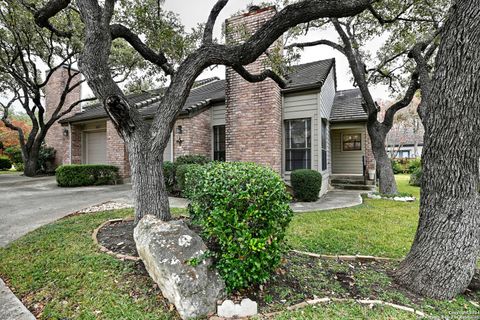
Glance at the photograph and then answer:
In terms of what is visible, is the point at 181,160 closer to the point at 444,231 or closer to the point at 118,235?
the point at 118,235

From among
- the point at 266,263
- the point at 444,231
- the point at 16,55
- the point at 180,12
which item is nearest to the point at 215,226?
the point at 266,263

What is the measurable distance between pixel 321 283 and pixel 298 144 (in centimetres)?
628

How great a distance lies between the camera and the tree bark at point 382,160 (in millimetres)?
8500

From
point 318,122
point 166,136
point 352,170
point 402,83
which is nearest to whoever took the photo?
point 166,136

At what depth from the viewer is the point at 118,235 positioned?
153 inches

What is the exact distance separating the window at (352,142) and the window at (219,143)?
718cm

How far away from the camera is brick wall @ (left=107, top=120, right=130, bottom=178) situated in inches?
437

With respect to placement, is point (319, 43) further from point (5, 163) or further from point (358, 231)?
point (5, 163)

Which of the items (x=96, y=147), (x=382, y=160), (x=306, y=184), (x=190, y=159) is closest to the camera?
(x=306, y=184)

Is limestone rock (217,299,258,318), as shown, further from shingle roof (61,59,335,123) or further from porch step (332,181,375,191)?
porch step (332,181,375,191)

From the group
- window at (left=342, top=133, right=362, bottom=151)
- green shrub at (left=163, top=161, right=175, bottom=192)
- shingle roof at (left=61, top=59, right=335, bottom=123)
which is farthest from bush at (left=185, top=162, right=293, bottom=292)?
window at (left=342, top=133, right=362, bottom=151)

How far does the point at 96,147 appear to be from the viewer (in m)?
13.4

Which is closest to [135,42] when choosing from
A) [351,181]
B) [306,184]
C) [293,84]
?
[293,84]

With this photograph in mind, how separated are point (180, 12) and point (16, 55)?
11127 millimetres
